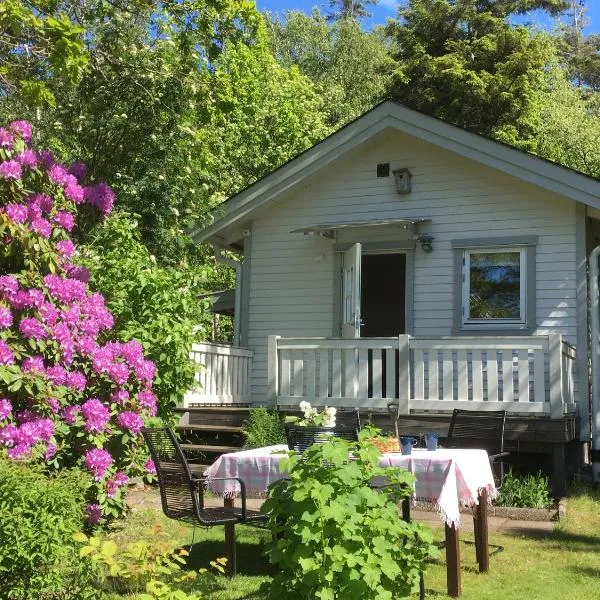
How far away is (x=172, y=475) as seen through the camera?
5.52 meters

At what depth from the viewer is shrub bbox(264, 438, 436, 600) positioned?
11.2 ft

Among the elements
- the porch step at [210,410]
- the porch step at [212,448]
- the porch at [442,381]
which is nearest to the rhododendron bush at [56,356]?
the porch at [442,381]

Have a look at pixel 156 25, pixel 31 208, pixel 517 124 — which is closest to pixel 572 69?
pixel 517 124

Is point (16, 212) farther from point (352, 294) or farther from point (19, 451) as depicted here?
point (352, 294)

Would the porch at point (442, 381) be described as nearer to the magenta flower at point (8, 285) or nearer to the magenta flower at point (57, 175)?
the magenta flower at point (57, 175)

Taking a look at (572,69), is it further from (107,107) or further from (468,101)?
(107,107)

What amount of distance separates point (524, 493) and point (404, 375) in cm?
221

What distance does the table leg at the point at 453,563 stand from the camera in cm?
503

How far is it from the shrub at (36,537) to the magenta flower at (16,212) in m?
2.26

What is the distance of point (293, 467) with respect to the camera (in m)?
3.81

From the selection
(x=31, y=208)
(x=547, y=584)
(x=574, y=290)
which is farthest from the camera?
(x=574, y=290)

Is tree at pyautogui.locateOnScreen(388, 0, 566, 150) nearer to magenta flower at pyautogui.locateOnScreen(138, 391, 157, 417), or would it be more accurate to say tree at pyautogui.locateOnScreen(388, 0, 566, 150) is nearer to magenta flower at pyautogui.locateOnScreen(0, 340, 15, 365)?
magenta flower at pyautogui.locateOnScreen(138, 391, 157, 417)

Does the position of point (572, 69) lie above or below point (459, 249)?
above

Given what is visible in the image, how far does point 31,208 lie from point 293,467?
3.54m
